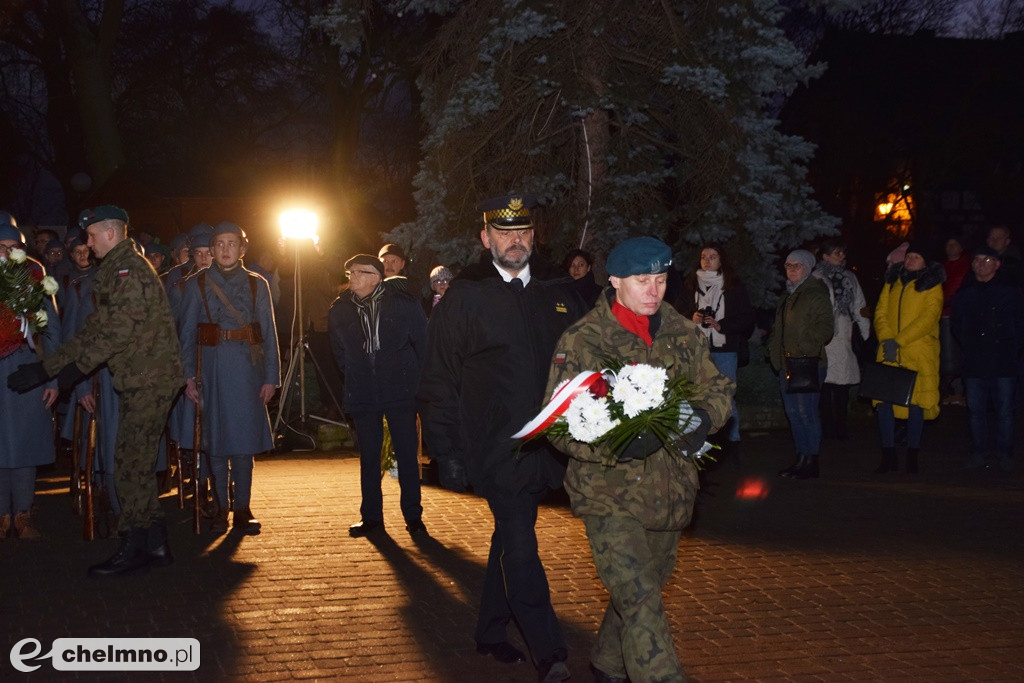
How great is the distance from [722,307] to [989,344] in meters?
2.65

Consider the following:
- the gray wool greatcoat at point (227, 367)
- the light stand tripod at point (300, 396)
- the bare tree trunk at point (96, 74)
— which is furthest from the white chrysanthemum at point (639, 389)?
the bare tree trunk at point (96, 74)

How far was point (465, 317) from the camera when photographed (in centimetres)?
638

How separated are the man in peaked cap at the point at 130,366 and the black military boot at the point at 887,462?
23.9 feet

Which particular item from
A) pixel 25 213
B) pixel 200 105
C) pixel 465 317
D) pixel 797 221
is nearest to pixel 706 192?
pixel 797 221

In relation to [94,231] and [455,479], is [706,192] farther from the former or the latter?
[455,479]

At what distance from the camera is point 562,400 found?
521cm

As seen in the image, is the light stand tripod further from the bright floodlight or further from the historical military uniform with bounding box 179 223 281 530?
the historical military uniform with bounding box 179 223 281 530

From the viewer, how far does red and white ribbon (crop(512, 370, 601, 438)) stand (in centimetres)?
517

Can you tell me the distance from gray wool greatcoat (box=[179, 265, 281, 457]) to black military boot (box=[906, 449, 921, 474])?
6.46m

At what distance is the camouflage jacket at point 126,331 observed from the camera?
27.4 ft

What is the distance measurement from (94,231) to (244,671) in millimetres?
3569

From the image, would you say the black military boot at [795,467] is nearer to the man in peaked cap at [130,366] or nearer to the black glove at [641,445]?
the man in peaked cap at [130,366]

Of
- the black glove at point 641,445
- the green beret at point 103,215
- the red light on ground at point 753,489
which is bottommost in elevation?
the red light on ground at point 753,489

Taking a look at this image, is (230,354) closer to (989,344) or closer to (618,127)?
(989,344)
